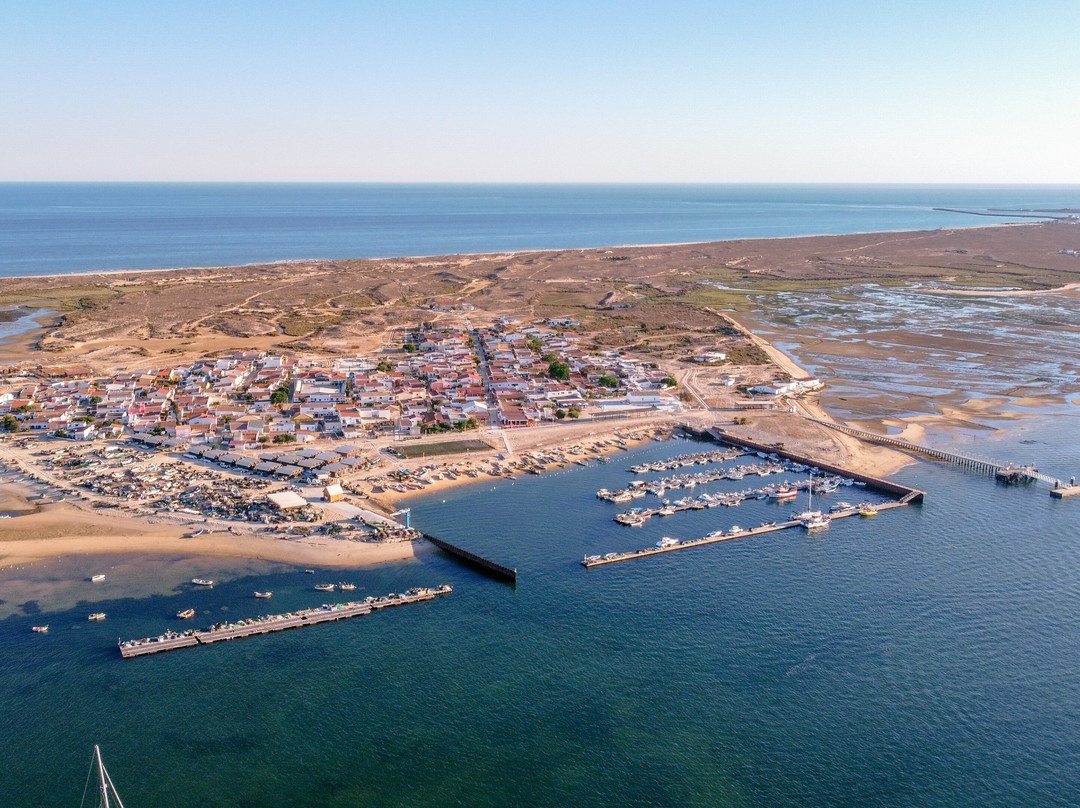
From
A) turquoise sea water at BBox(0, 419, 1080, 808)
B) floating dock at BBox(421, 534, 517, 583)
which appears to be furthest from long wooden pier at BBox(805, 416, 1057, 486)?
floating dock at BBox(421, 534, 517, 583)

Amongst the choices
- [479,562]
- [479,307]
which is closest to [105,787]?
[479,562]

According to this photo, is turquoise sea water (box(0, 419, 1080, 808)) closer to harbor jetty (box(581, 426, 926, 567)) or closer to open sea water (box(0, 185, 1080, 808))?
open sea water (box(0, 185, 1080, 808))

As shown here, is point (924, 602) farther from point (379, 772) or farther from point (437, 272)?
point (437, 272)

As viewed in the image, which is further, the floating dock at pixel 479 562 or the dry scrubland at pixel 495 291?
the dry scrubland at pixel 495 291

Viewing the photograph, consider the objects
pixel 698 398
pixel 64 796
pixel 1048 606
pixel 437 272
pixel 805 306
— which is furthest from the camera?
pixel 437 272

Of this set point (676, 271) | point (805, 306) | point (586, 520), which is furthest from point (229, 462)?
point (676, 271)

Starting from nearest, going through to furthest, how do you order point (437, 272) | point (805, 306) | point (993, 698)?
point (993, 698), point (805, 306), point (437, 272)

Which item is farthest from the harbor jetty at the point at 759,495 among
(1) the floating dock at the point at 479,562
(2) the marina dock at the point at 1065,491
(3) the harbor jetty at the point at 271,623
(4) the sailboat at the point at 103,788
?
(4) the sailboat at the point at 103,788

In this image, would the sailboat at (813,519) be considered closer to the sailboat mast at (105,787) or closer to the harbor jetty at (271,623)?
the harbor jetty at (271,623)
